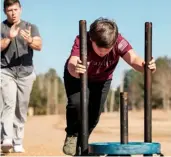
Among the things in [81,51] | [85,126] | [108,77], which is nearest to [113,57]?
[108,77]

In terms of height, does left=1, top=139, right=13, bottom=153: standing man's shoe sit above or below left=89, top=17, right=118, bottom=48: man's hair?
below

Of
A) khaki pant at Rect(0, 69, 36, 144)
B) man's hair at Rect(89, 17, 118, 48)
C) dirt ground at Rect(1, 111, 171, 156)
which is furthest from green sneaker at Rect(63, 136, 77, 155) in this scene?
khaki pant at Rect(0, 69, 36, 144)

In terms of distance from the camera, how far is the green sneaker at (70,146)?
5654mm

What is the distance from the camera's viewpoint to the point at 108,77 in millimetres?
6020

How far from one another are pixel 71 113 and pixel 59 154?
174cm

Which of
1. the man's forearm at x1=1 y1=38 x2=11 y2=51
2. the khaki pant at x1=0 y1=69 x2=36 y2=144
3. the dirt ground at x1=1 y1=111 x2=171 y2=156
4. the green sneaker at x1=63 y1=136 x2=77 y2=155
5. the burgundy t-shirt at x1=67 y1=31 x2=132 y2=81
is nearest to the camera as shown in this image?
the burgundy t-shirt at x1=67 y1=31 x2=132 y2=81

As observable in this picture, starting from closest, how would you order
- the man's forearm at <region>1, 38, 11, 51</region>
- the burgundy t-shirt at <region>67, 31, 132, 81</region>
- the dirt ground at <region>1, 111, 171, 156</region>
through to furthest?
the burgundy t-shirt at <region>67, 31, 132, 81</region> < the man's forearm at <region>1, 38, 11, 51</region> < the dirt ground at <region>1, 111, 171, 156</region>

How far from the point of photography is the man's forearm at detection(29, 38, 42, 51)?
7.14m

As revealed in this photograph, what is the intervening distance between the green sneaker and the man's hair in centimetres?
124

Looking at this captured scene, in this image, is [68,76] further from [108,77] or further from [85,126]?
[85,126]

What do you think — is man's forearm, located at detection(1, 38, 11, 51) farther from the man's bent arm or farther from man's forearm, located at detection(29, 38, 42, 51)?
man's forearm, located at detection(29, 38, 42, 51)

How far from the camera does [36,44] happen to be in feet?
23.6

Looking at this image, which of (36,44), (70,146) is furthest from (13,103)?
(70,146)

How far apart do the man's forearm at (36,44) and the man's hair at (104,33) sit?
2206 millimetres
